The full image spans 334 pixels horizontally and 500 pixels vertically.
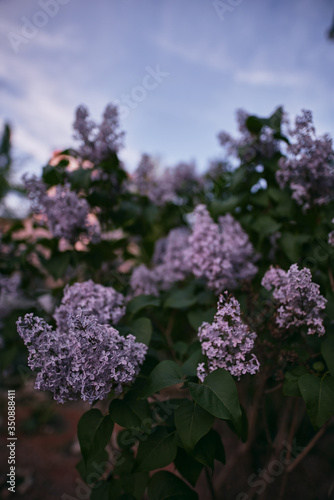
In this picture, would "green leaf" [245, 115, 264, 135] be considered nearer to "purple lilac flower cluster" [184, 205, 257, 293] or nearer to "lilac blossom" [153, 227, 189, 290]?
"purple lilac flower cluster" [184, 205, 257, 293]

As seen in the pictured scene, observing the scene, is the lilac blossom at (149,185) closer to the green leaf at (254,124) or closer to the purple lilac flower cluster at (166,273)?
the purple lilac flower cluster at (166,273)

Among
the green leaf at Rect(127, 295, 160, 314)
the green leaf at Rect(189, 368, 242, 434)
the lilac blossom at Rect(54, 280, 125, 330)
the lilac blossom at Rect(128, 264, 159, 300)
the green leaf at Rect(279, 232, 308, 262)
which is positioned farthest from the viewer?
the lilac blossom at Rect(128, 264, 159, 300)

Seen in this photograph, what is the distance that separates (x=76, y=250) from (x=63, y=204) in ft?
1.48

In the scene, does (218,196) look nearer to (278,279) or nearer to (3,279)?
(278,279)

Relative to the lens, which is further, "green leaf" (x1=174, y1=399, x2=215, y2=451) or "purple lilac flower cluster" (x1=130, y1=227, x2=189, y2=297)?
"purple lilac flower cluster" (x1=130, y1=227, x2=189, y2=297)

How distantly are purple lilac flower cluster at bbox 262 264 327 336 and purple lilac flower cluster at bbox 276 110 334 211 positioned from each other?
76 cm

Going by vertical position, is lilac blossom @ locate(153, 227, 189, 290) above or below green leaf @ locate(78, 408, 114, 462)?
above

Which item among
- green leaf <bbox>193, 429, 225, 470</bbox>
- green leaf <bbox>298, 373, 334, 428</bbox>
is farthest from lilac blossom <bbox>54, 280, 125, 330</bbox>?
green leaf <bbox>298, 373, 334, 428</bbox>

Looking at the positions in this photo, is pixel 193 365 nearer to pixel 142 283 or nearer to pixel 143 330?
pixel 143 330

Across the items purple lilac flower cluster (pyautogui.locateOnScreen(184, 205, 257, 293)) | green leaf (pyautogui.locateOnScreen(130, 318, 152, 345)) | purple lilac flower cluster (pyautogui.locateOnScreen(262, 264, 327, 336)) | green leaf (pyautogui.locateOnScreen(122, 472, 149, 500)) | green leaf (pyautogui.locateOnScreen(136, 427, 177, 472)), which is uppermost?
purple lilac flower cluster (pyautogui.locateOnScreen(184, 205, 257, 293))

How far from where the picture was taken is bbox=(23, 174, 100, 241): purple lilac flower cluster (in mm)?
2193

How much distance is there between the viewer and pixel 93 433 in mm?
1449

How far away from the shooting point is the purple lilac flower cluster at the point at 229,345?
1.39m

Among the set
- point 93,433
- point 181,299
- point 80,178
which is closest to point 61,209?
point 80,178
